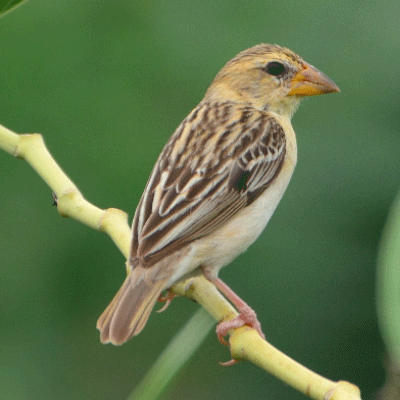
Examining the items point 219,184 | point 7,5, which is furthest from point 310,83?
point 7,5

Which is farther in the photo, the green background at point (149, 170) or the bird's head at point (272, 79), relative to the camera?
the green background at point (149, 170)

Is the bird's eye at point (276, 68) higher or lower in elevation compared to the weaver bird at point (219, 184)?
higher

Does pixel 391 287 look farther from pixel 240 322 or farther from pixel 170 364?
pixel 240 322

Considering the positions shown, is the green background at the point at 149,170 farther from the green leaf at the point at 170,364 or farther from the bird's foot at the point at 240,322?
the green leaf at the point at 170,364

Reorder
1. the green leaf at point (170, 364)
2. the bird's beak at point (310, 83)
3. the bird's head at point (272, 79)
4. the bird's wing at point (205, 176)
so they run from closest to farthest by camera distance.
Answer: the green leaf at point (170, 364)
the bird's wing at point (205, 176)
the bird's beak at point (310, 83)
the bird's head at point (272, 79)

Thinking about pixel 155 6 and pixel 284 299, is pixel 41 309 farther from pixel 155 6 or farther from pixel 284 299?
pixel 155 6

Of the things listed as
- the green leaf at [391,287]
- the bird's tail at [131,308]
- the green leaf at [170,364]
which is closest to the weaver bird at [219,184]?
the bird's tail at [131,308]

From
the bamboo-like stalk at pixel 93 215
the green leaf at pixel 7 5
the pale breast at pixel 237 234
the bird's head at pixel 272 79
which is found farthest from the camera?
the bird's head at pixel 272 79

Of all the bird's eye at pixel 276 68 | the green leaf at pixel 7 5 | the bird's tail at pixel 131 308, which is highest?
the green leaf at pixel 7 5
